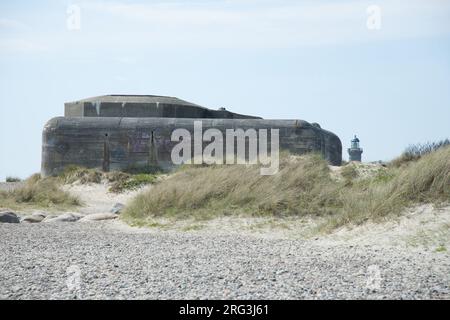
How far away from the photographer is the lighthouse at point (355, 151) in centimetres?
3014

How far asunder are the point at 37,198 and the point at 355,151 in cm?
1916

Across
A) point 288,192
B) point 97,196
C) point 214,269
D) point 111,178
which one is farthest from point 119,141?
point 214,269

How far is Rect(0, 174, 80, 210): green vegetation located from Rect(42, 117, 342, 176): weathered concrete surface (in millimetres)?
3344

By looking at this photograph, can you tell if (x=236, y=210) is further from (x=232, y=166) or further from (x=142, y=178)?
(x=142, y=178)

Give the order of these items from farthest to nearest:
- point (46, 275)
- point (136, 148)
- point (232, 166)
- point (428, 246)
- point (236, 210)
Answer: point (136, 148) → point (232, 166) → point (236, 210) → point (428, 246) → point (46, 275)

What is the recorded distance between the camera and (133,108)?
1995 cm

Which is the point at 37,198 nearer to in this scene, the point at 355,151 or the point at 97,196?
the point at 97,196

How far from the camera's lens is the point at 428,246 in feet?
22.4

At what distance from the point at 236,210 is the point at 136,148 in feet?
28.3

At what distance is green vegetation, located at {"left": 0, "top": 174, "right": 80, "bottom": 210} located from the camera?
1355cm

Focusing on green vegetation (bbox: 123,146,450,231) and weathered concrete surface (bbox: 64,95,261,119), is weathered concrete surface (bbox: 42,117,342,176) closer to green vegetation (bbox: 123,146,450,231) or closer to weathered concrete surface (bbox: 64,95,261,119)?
weathered concrete surface (bbox: 64,95,261,119)

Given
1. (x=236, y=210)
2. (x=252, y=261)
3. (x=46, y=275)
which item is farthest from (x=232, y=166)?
(x=46, y=275)

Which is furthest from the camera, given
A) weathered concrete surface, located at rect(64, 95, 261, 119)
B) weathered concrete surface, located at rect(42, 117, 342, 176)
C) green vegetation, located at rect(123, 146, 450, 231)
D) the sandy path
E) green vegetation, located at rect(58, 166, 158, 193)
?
weathered concrete surface, located at rect(64, 95, 261, 119)

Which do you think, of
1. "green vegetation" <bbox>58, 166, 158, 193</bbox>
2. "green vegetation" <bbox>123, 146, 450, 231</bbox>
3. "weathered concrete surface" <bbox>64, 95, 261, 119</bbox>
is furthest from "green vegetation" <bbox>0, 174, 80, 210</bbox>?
"weathered concrete surface" <bbox>64, 95, 261, 119</bbox>
